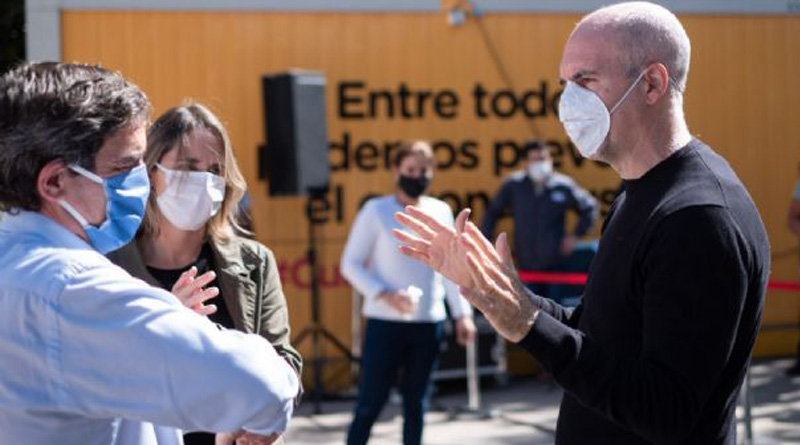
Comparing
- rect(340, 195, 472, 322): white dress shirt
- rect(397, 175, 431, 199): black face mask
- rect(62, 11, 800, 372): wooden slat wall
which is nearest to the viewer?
rect(340, 195, 472, 322): white dress shirt

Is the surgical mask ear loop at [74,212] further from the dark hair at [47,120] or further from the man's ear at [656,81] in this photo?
the man's ear at [656,81]

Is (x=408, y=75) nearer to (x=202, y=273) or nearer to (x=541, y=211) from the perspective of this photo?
(x=541, y=211)

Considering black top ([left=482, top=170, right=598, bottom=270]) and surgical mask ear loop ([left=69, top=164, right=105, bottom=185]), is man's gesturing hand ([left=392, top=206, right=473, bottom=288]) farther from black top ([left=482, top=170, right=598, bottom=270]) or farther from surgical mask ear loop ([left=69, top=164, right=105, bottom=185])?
black top ([left=482, top=170, right=598, bottom=270])

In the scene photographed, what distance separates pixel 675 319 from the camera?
242cm

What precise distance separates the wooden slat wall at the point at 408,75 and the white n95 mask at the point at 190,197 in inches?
267

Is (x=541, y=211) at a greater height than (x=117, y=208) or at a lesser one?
lesser

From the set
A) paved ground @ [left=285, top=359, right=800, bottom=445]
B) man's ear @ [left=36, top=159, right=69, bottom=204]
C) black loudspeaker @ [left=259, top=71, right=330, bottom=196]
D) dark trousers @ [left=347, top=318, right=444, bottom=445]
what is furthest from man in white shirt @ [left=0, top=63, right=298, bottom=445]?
black loudspeaker @ [left=259, top=71, right=330, bottom=196]

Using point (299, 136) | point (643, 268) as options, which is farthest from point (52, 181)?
point (299, 136)

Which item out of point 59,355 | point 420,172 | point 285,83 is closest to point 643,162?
point 59,355

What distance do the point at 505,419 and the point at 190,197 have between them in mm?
6008

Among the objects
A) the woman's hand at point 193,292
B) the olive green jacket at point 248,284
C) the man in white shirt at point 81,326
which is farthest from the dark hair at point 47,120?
the olive green jacket at point 248,284

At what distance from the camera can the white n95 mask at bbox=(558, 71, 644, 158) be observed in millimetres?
2784

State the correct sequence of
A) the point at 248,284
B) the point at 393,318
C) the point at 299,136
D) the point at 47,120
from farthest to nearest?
the point at 299,136
the point at 393,318
the point at 248,284
the point at 47,120

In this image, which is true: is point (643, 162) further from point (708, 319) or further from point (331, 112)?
point (331, 112)
